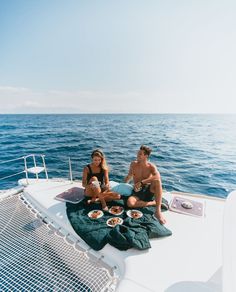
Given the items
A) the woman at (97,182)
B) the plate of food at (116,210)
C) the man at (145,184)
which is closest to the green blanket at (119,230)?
the plate of food at (116,210)

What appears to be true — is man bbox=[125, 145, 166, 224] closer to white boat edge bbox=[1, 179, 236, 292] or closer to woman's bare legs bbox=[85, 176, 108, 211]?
white boat edge bbox=[1, 179, 236, 292]

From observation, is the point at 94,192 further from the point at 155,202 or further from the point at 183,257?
the point at 183,257

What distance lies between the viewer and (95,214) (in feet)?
9.48

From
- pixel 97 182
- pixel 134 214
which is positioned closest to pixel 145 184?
pixel 134 214

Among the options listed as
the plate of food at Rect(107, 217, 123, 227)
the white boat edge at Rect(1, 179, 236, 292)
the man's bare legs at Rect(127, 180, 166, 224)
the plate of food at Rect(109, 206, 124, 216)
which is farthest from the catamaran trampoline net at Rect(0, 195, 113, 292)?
the man's bare legs at Rect(127, 180, 166, 224)

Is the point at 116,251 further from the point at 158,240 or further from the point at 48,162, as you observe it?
the point at 48,162

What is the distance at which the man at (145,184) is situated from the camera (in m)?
2.97

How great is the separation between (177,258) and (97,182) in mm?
1733

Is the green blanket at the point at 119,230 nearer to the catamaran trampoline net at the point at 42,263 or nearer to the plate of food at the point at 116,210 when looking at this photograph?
the plate of food at the point at 116,210

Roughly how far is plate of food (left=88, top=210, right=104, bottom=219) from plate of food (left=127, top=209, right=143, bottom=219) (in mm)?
463

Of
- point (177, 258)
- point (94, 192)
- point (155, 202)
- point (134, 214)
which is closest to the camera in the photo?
point (177, 258)

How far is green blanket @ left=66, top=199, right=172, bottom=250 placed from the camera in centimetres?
223

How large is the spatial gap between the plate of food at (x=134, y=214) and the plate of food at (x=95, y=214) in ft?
1.52

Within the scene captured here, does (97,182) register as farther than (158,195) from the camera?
Yes
